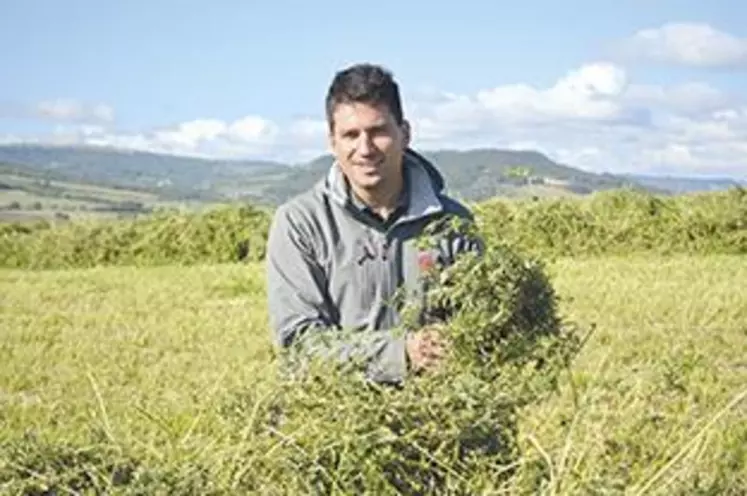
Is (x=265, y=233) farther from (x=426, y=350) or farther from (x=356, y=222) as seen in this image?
(x=426, y=350)

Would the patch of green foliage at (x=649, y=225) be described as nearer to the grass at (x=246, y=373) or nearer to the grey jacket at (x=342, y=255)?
the grass at (x=246, y=373)

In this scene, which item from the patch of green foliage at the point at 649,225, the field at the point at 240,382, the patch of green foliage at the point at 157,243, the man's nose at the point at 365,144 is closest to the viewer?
the field at the point at 240,382

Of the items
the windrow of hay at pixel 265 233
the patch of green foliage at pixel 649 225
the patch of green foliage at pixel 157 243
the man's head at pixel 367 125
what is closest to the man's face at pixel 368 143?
the man's head at pixel 367 125

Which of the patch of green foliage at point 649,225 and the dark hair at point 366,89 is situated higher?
the dark hair at point 366,89

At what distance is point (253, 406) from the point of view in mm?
2973

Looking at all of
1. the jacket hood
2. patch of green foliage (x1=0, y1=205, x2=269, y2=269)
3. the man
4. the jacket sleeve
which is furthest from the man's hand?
patch of green foliage (x1=0, y1=205, x2=269, y2=269)

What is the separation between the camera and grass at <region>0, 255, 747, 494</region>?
2.82 metres

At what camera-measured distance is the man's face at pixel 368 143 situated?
4082 millimetres

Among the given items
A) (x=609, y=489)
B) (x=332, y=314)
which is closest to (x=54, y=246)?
(x=332, y=314)

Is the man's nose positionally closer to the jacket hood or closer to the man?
the man

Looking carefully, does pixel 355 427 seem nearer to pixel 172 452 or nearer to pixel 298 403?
pixel 298 403

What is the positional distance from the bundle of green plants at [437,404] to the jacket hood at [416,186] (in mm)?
570

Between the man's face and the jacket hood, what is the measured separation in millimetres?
63

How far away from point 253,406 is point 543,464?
68 centimetres
